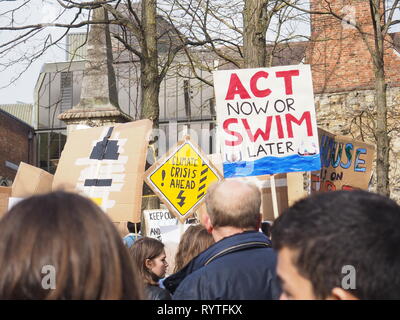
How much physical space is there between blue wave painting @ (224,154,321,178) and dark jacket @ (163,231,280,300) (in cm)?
286

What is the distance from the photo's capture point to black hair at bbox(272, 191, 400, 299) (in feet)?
4.56

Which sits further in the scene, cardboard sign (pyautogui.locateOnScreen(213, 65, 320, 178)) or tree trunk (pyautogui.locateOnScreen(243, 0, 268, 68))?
tree trunk (pyautogui.locateOnScreen(243, 0, 268, 68))

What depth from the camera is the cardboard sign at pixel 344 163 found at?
24.9ft

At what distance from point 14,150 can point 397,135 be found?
18.5m

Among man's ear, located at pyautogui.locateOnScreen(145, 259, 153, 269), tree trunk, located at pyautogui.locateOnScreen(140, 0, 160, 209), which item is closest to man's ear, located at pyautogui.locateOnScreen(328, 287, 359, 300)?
man's ear, located at pyautogui.locateOnScreen(145, 259, 153, 269)

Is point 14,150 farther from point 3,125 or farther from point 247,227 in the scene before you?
point 247,227

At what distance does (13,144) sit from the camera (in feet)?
93.9

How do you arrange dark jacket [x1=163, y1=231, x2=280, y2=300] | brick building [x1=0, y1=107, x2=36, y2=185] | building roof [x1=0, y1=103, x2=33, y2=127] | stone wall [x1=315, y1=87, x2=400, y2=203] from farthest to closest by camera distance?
1. building roof [x1=0, y1=103, x2=33, y2=127]
2. brick building [x1=0, y1=107, x2=36, y2=185]
3. stone wall [x1=315, y1=87, x2=400, y2=203]
4. dark jacket [x1=163, y1=231, x2=280, y2=300]

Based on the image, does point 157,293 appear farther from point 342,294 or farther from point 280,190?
point 280,190

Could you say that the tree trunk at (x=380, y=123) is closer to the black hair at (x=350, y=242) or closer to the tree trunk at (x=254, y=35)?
the tree trunk at (x=254, y=35)

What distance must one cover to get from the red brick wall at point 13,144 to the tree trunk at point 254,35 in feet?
68.4

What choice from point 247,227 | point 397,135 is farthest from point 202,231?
point 397,135

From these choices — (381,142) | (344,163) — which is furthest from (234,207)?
(381,142)

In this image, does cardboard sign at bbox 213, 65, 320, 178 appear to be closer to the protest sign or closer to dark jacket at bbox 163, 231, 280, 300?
the protest sign
